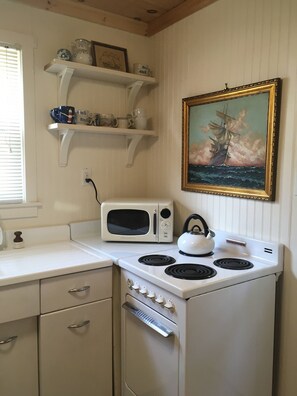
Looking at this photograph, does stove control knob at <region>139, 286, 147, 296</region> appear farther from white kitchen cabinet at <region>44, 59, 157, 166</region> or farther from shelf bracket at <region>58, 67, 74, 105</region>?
shelf bracket at <region>58, 67, 74, 105</region>

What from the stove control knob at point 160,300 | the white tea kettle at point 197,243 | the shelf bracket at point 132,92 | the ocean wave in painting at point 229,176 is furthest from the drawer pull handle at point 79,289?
the shelf bracket at point 132,92

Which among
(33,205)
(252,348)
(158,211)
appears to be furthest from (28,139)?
(252,348)

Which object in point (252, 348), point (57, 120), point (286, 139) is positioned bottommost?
point (252, 348)

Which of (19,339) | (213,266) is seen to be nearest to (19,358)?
(19,339)

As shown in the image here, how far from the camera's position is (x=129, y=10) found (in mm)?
2281

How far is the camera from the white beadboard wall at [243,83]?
164cm

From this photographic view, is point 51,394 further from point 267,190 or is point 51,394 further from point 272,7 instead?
point 272,7

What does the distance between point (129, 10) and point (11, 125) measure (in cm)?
112

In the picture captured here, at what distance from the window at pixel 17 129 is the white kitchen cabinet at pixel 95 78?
14 cm

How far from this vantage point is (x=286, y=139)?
5.41 ft

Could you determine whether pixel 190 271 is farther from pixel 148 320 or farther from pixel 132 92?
pixel 132 92

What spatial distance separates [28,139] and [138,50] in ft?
3.58

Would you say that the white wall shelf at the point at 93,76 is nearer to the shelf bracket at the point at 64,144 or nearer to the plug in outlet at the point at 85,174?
the shelf bracket at the point at 64,144

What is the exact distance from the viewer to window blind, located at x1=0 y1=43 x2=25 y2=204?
6.62 ft
